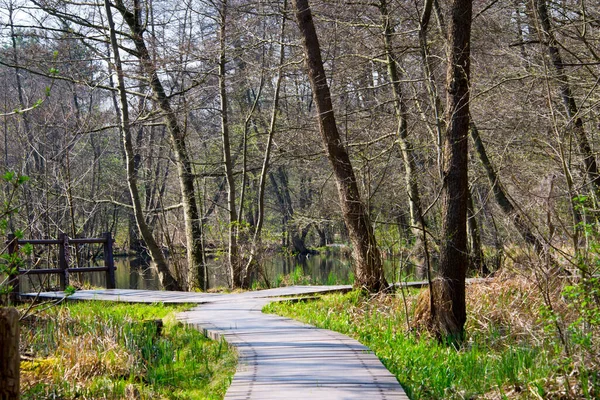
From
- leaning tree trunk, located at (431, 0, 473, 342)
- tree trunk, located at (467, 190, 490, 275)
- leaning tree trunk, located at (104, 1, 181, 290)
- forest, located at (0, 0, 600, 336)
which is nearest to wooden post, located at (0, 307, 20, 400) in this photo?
leaning tree trunk, located at (431, 0, 473, 342)

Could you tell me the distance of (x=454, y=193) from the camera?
25.6ft

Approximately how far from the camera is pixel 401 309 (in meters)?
9.10

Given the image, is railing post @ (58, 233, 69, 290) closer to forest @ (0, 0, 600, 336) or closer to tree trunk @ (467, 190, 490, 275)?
forest @ (0, 0, 600, 336)

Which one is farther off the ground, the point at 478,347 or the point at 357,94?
the point at 357,94

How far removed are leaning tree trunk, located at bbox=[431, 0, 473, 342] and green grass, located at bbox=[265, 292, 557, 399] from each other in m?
0.33

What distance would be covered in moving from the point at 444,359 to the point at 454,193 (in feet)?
6.45

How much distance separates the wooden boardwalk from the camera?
16.4 feet

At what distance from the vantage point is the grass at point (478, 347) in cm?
559

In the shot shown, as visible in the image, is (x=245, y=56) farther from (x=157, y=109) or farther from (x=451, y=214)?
(x=451, y=214)

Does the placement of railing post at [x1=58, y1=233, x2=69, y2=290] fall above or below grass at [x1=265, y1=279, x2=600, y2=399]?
above

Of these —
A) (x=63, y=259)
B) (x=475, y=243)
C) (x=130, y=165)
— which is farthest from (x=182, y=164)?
(x=475, y=243)

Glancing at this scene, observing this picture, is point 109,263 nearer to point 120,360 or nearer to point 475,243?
point 120,360

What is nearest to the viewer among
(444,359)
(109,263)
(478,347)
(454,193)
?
(444,359)

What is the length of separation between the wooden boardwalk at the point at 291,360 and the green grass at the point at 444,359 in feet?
1.12
